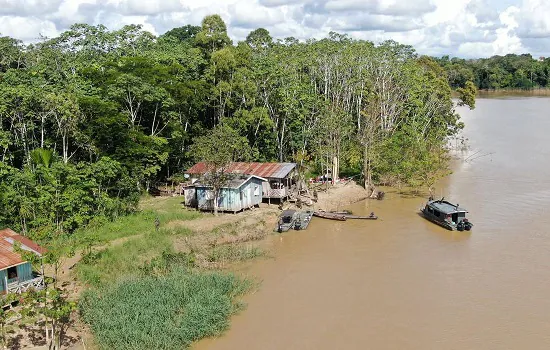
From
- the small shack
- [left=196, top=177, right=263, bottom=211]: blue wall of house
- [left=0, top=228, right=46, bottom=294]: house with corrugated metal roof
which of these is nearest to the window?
[left=0, top=228, right=46, bottom=294]: house with corrugated metal roof

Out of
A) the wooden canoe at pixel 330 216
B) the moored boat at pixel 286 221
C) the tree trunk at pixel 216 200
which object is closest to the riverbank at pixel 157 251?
the tree trunk at pixel 216 200

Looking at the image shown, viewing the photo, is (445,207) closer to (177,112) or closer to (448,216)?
(448,216)

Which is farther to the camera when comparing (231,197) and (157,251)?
(231,197)

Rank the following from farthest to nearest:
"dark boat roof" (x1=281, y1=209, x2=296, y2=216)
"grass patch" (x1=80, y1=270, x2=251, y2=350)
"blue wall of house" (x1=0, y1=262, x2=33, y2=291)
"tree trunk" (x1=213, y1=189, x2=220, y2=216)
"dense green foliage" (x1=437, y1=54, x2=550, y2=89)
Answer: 1. "dense green foliage" (x1=437, y1=54, x2=550, y2=89)
2. "dark boat roof" (x1=281, y1=209, x2=296, y2=216)
3. "tree trunk" (x1=213, y1=189, x2=220, y2=216)
4. "blue wall of house" (x1=0, y1=262, x2=33, y2=291)
5. "grass patch" (x1=80, y1=270, x2=251, y2=350)

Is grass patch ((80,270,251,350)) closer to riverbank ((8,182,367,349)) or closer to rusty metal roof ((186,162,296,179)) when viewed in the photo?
riverbank ((8,182,367,349))

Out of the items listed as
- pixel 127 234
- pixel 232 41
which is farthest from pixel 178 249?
pixel 232 41

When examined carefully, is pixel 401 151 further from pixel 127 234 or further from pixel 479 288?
pixel 127 234

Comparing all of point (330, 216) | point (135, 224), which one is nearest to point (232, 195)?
point (135, 224)
